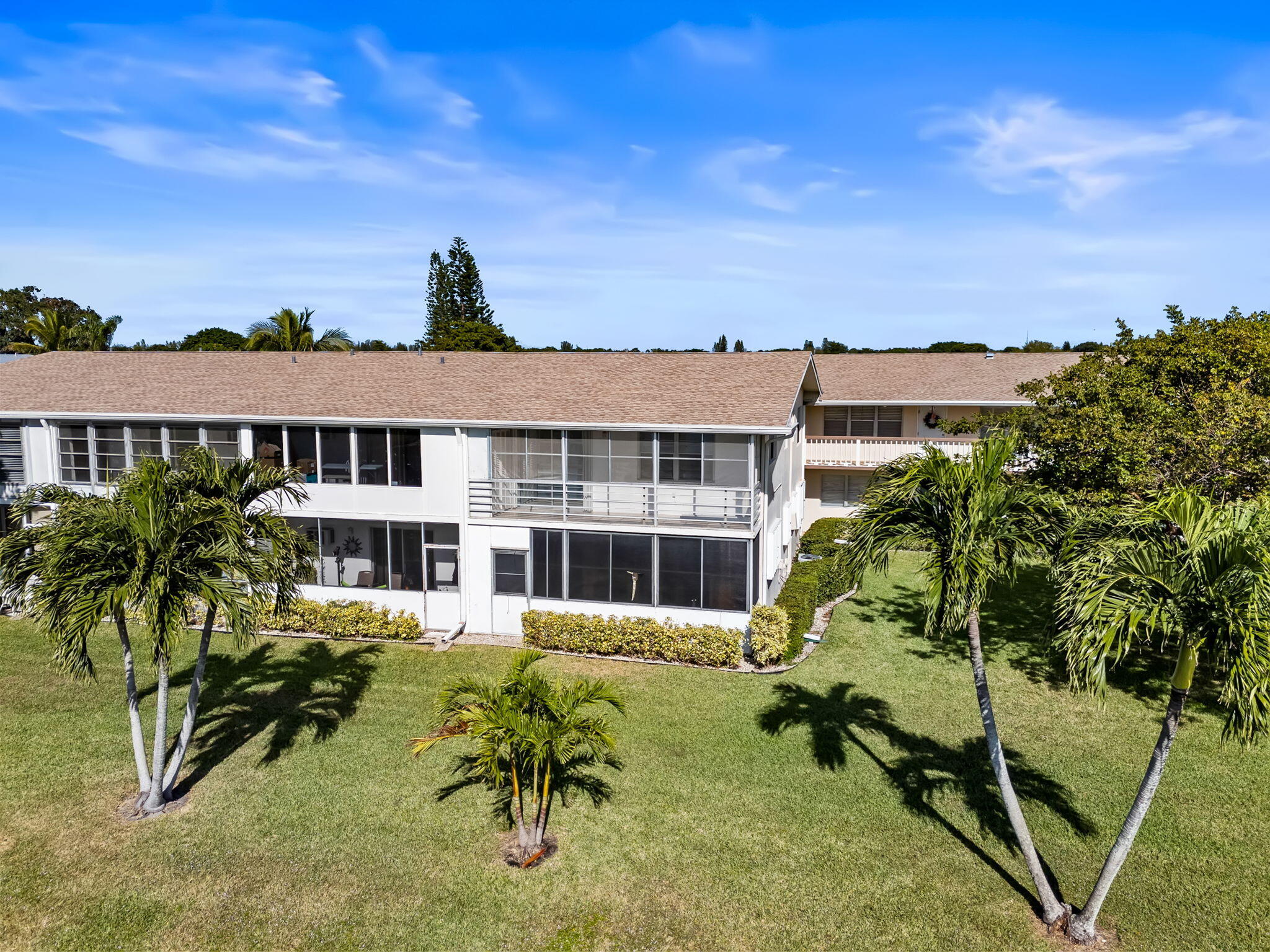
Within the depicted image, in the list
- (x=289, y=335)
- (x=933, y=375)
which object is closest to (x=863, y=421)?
(x=933, y=375)

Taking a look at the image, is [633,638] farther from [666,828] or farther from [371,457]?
[371,457]

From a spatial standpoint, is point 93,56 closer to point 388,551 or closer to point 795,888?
point 388,551

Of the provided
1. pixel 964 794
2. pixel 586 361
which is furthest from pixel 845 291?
pixel 964 794

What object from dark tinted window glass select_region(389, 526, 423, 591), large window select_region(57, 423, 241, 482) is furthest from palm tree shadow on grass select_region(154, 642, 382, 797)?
large window select_region(57, 423, 241, 482)

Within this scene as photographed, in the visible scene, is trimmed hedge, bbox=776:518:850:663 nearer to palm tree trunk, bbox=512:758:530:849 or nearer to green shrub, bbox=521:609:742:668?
green shrub, bbox=521:609:742:668

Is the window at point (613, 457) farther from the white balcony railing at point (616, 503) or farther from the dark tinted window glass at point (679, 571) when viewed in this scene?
the dark tinted window glass at point (679, 571)

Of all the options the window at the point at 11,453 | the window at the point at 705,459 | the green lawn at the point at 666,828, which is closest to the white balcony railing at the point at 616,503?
the window at the point at 705,459
